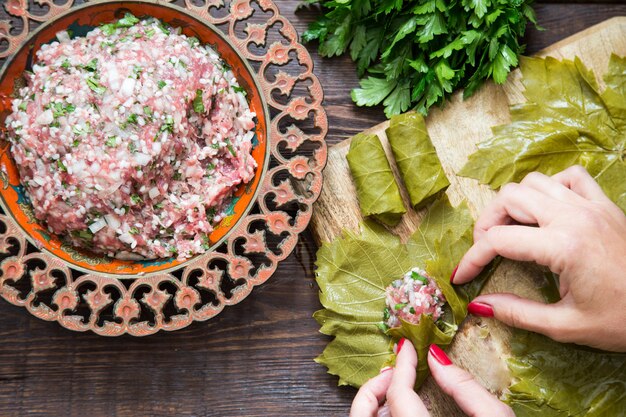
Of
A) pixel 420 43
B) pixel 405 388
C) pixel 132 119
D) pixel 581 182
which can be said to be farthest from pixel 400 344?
pixel 132 119

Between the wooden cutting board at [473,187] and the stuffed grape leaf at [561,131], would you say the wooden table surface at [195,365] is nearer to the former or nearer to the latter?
the wooden cutting board at [473,187]

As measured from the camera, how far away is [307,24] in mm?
2836

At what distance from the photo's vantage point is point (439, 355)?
2.52m

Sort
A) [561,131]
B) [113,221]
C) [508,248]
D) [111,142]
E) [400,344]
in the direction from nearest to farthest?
[111,142] < [113,221] < [508,248] < [400,344] < [561,131]

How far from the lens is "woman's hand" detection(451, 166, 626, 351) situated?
7.73 ft

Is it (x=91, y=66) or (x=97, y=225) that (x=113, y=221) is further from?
(x=91, y=66)

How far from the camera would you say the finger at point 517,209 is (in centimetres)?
244

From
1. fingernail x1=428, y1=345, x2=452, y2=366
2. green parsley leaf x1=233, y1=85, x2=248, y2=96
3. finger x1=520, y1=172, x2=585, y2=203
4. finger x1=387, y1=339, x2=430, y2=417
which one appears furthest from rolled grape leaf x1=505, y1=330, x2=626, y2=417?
green parsley leaf x1=233, y1=85, x2=248, y2=96

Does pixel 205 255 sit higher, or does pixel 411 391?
pixel 205 255

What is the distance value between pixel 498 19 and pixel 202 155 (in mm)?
1244

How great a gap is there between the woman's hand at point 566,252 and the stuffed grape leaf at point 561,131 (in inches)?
Answer: 4.7

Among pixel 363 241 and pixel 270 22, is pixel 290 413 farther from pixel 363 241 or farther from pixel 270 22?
pixel 270 22

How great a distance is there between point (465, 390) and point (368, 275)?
57 cm

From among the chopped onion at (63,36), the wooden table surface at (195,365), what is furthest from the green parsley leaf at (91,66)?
the wooden table surface at (195,365)
